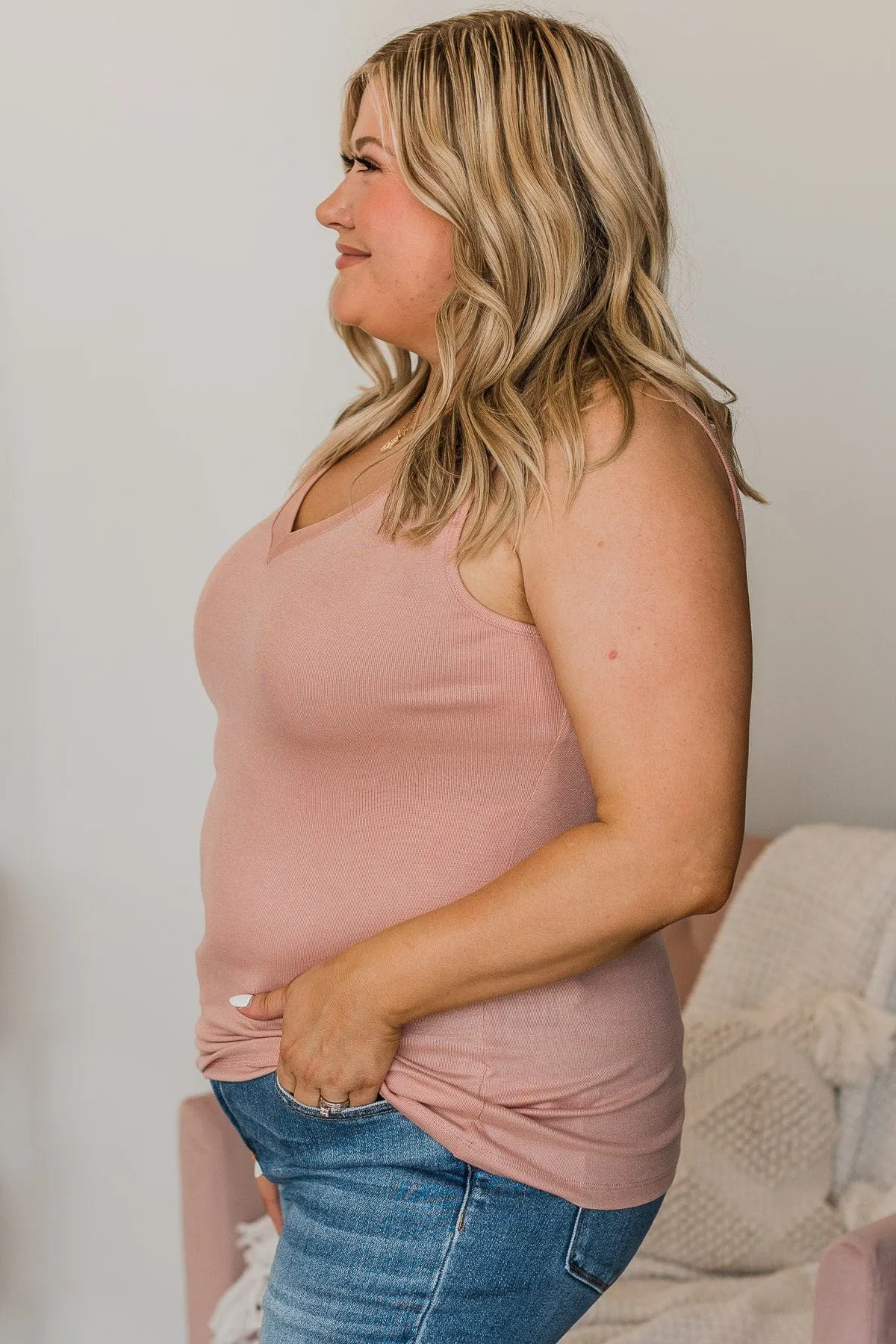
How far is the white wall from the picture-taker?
6.09ft

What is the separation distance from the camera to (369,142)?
3.23 ft

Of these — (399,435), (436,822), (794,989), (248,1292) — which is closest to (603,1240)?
(436,822)

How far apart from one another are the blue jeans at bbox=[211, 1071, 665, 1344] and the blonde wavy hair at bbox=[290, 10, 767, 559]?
39cm

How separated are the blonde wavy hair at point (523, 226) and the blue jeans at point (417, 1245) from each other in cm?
39

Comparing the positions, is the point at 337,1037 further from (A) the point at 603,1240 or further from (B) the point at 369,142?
(B) the point at 369,142

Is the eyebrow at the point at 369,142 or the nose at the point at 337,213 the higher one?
the eyebrow at the point at 369,142

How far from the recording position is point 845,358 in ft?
6.79

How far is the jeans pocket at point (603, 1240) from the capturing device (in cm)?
88

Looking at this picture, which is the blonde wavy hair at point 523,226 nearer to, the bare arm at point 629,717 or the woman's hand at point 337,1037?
the bare arm at point 629,717

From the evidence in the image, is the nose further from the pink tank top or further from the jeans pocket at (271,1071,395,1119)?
the jeans pocket at (271,1071,395,1119)

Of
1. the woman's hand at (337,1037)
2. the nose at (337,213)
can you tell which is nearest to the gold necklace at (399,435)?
the nose at (337,213)

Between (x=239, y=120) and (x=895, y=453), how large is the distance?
106 cm

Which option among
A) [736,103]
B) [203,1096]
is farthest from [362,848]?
[736,103]

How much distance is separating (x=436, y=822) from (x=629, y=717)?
164 millimetres
